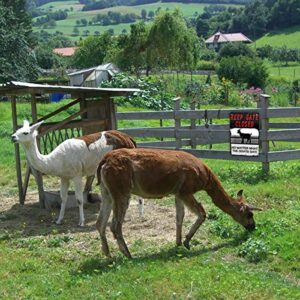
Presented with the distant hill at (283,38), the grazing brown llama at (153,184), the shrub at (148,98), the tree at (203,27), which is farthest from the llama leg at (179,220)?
the tree at (203,27)

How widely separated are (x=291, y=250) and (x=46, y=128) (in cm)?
494

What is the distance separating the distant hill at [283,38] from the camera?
10094 centimetres

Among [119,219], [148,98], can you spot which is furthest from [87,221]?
[148,98]

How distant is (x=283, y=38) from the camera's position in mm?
107688

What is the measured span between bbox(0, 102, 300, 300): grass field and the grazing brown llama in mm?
311

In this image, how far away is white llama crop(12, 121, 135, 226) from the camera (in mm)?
9328

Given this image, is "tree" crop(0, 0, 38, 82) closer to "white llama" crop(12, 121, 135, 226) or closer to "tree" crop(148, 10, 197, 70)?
"tree" crop(148, 10, 197, 70)

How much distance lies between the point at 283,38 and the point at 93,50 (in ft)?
165

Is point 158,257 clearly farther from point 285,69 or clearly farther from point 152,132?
point 285,69

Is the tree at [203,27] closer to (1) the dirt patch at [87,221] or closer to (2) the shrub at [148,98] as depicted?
(2) the shrub at [148,98]

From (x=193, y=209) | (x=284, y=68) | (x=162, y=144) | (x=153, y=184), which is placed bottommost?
(x=284, y=68)

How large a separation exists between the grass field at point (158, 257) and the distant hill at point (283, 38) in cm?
9030

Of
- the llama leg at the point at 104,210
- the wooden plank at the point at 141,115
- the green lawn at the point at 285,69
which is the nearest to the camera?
the llama leg at the point at 104,210

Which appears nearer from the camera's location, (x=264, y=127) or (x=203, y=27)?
(x=264, y=127)
